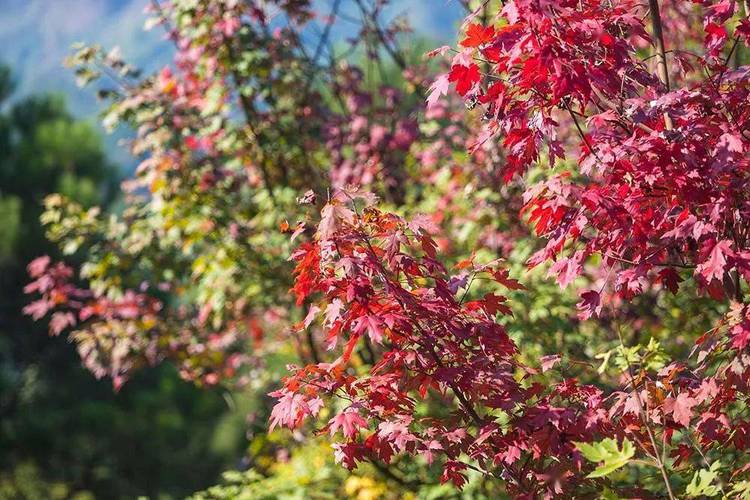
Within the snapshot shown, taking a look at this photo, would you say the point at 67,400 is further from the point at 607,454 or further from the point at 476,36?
the point at 607,454

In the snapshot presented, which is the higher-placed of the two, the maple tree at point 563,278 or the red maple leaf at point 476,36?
the red maple leaf at point 476,36

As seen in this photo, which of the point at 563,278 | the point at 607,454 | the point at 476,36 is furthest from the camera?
the point at 563,278

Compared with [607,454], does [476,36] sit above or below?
above

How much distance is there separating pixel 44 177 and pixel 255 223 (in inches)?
545

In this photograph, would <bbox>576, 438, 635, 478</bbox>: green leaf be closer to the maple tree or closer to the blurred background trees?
the maple tree

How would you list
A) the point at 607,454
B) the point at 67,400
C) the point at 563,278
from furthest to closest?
the point at 67,400 → the point at 563,278 → the point at 607,454

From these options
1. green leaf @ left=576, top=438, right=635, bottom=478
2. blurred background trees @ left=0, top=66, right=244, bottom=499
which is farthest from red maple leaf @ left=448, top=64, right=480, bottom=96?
blurred background trees @ left=0, top=66, right=244, bottom=499

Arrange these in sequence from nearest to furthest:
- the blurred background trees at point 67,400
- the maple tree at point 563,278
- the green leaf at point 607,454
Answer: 1. the green leaf at point 607,454
2. the maple tree at point 563,278
3. the blurred background trees at point 67,400

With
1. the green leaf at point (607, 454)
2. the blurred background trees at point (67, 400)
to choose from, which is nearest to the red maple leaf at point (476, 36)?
the green leaf at point (607, 454)

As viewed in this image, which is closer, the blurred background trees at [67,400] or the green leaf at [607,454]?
the green leaf at [607,454]

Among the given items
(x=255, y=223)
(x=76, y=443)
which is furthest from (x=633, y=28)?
(x=76, y=443)

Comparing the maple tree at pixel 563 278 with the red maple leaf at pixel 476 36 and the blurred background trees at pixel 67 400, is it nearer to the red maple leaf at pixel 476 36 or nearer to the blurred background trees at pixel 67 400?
the red maple leaf at pixel 476 36

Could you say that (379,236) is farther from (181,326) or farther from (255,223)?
(181,326)

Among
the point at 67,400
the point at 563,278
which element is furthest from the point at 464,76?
the point at 67,400
